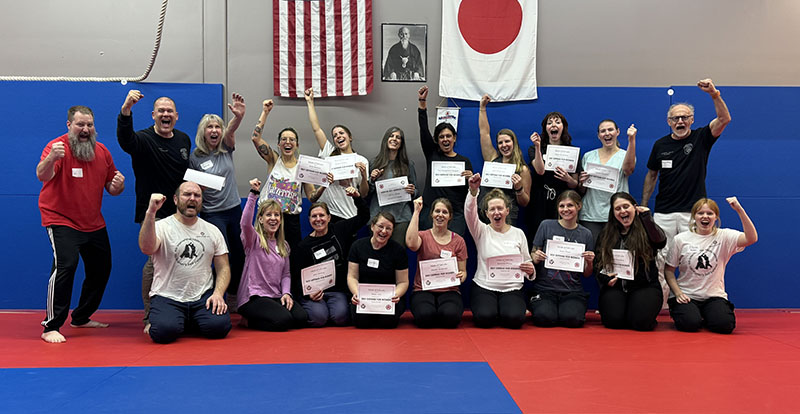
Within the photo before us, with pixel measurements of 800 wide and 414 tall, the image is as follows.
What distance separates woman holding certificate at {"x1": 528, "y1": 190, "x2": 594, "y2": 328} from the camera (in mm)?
5352

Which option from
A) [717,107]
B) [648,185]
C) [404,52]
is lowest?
[648,185]

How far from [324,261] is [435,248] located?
110 cm

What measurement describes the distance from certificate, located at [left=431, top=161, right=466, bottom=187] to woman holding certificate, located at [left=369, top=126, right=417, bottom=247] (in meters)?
0.25

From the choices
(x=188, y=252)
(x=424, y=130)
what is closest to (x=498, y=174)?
(x=424, y=130)

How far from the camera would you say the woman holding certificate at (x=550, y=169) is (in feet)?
19.7

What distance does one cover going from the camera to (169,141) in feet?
17.3

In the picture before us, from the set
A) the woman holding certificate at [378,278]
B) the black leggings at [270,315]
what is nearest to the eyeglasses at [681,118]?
the woman holding certificate at [378,278]

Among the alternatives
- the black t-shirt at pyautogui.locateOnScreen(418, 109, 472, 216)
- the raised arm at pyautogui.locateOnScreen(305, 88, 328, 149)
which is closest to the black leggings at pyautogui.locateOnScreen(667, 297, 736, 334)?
the black t-shirt at pyautogui.locateOnScreen(418, 109, 472, 216)

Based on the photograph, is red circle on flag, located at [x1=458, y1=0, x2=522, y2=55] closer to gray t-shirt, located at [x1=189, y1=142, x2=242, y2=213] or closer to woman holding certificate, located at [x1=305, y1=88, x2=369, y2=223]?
woman holding certificate, located at [x1=305, y1=88, x2=369, y2=223]

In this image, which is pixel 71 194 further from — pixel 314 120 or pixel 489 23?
pixel 489 23

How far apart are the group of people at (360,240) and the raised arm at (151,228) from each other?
0.7 inches

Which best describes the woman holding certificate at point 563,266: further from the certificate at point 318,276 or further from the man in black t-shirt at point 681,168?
the certificate at point 318,276

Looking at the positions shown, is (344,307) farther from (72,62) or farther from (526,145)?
(72,62)

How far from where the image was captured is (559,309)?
213 inches
